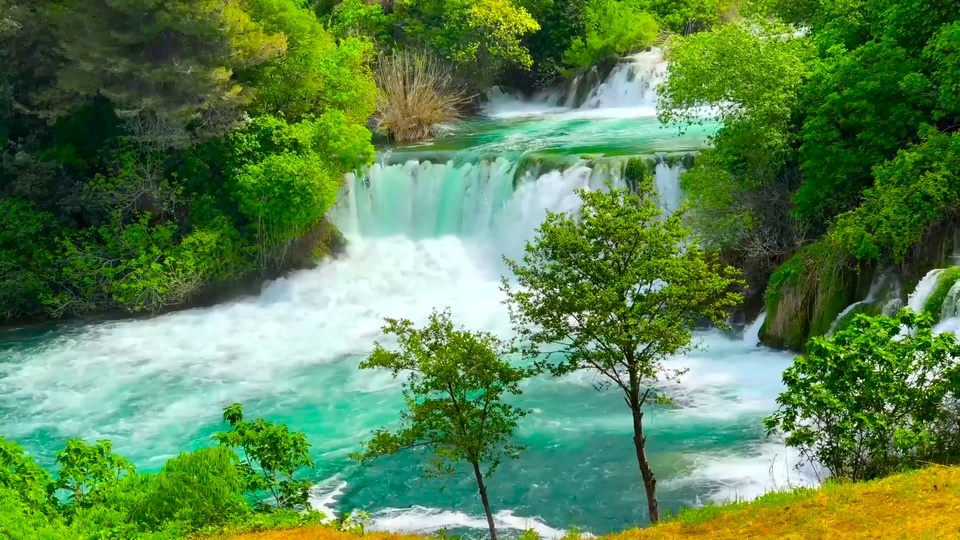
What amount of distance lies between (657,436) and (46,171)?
16.4 m

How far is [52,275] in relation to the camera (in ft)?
70.9

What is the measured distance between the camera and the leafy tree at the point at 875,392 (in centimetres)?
918

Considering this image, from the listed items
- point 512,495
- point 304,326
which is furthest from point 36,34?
point 512,495

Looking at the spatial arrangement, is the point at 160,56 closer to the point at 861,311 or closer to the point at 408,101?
the point at 408,101

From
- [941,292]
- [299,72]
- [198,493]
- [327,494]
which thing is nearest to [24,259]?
[299,72]

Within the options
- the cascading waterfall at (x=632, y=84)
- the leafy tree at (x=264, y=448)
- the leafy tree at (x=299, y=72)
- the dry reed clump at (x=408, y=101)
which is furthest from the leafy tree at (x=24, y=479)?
the cascading waterfall at (x=632, y=84)

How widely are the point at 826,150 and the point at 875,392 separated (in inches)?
304

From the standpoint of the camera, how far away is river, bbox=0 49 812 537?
1304cm

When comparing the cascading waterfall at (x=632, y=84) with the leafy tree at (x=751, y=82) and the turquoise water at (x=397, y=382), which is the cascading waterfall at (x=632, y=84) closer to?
the turquoise water at (x=397, y=382)

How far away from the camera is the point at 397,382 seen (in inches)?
695

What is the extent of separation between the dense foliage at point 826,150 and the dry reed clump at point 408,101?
12737 mm

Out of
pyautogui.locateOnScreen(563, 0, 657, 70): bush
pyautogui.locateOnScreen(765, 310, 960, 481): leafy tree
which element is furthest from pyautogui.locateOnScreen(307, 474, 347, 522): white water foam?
pyautogui.locateOnScreen(563, 0, 657, 70): bush

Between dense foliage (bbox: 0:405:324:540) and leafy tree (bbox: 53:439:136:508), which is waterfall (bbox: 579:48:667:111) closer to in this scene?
dense foliage (bbox: 0:405:324:540)

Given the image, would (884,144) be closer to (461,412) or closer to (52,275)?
(461,412)
